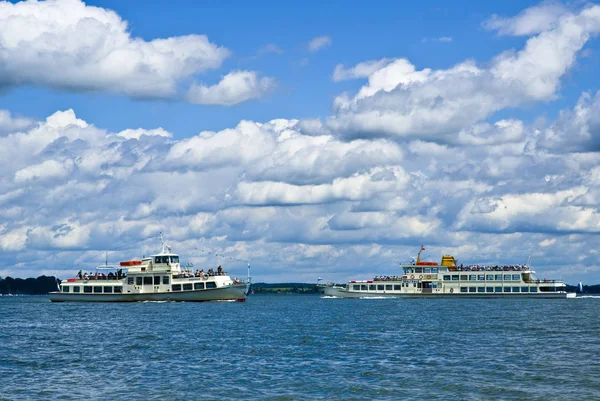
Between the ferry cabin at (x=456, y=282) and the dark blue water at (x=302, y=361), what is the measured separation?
86705 mm

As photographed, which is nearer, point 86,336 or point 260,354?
point 260,354

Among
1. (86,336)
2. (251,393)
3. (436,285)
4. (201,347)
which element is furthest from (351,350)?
(436,285)

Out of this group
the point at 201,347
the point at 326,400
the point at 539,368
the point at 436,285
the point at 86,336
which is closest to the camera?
the point at 326,400

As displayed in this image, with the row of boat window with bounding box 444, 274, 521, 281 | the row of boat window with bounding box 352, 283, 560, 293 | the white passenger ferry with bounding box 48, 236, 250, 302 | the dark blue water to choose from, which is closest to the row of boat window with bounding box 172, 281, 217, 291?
the white passenger ferry with bounding box 48, 236, 250, 302

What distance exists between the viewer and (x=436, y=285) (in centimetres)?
17950

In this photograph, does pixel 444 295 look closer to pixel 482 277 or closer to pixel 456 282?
pixel 456 282

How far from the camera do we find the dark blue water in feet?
131

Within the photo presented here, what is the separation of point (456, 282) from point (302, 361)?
429ft

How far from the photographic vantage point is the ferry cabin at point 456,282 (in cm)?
17288

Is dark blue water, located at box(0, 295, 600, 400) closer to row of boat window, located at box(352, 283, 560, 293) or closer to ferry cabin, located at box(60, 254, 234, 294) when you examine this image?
ferry cabin, located at box(60, 254, 234, 294)

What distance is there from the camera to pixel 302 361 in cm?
5231

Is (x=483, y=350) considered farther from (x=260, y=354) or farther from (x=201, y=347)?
(x=201, y=347)

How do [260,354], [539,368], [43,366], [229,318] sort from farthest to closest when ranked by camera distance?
[229,318] → [260,354] → [43,366] → [539,368]

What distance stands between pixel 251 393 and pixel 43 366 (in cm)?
1796
